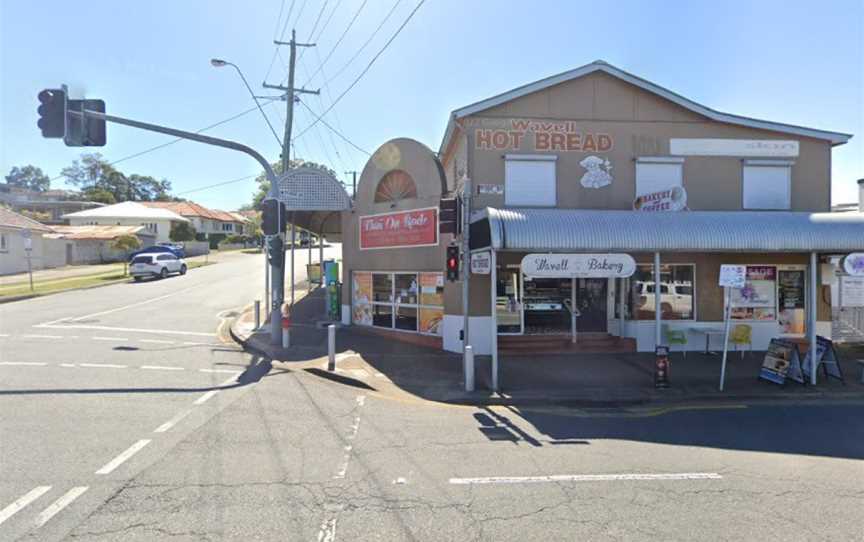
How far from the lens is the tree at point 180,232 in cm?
5175

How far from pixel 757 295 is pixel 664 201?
428 cm

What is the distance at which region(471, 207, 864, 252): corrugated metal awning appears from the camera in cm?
965

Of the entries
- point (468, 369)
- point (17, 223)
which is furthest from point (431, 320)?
point (17, 223)

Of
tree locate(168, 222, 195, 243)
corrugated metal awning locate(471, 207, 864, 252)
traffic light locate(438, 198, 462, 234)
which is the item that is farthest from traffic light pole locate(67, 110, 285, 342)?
tree locate(168, 222, 195, 243)

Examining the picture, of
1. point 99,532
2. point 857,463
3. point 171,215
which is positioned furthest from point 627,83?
point 171,215

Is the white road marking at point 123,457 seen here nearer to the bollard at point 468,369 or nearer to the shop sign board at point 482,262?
the bollard at point 468,369

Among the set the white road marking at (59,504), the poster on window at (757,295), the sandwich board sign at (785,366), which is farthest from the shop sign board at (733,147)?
the white road marking at (59,504)

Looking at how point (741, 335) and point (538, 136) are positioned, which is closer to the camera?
point (741, 335)

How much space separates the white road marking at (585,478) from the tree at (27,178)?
165 meters

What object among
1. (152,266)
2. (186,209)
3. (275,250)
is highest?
(186,209)

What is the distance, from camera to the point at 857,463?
550 centimetres

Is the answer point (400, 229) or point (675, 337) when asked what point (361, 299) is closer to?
point (400, 229)

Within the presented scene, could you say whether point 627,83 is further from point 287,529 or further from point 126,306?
point 126,306

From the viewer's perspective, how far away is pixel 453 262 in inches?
363
